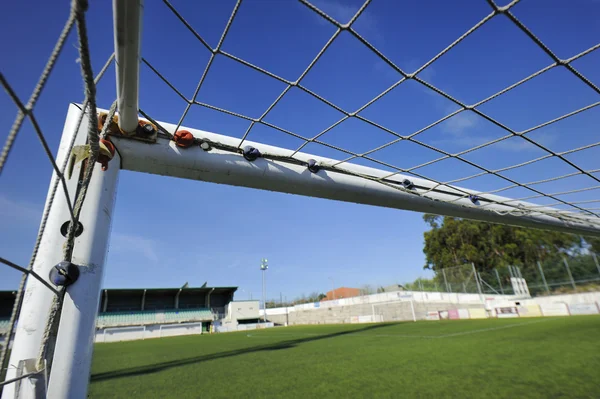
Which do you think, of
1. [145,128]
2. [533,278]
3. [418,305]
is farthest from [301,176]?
[418,305]

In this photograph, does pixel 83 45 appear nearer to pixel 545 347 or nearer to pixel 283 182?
pixel 283 182

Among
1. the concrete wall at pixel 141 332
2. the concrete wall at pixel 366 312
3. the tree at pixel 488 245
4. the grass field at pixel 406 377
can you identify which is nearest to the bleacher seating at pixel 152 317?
the concrete wall at pixel 141 332

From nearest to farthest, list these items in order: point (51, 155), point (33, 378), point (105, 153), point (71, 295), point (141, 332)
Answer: point (51, 155)
point (33, 378)
point (71, 295)
point (105, 153)
point (141, 332)

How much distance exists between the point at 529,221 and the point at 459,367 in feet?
6.30

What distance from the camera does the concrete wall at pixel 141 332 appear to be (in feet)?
68.2

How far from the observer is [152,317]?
28062 millimetres

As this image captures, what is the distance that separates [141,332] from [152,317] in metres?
6.29

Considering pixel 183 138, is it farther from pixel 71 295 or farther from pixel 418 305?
pixel 418 305

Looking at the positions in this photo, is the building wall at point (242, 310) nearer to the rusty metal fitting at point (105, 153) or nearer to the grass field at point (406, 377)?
the grass field at point (406, 377)

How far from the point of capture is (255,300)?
3256 cm

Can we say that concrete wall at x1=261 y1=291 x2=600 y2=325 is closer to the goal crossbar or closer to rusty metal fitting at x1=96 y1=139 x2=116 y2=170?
the goal crossbar

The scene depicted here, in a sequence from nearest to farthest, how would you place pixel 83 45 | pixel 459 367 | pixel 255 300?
pixel 83 45 < pixel 459 367 < pixel 255 300

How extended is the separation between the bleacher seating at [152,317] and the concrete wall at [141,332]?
3.90 m

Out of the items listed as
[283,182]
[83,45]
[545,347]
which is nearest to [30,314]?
[83,45]
